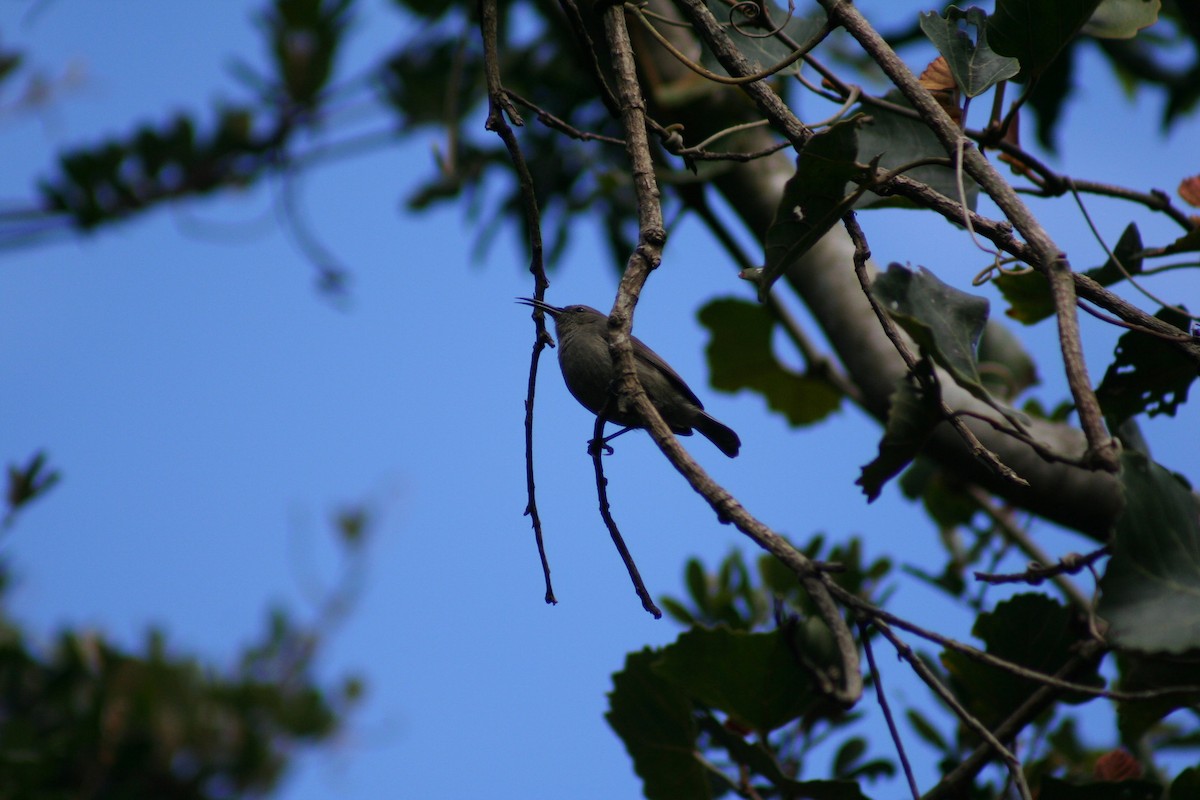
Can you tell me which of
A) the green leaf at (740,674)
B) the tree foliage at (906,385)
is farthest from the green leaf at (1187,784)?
the green leaf at (740,674)

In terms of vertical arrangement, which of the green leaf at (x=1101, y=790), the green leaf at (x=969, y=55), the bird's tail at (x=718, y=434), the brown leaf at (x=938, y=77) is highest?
the bird's tail at (x=718, y=434)

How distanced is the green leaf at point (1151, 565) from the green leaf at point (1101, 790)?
2.94 feet

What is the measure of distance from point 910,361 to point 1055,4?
880 millimetres

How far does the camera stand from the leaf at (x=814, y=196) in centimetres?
175

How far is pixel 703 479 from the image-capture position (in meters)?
1.27

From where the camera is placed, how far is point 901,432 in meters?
1.61

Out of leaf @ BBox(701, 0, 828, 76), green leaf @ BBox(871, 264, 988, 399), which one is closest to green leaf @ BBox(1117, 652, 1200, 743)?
green leaf @ BBox(871, 264, 988, 399)

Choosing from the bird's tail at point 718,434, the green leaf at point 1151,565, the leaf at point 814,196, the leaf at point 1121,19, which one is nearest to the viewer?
the green leaf at point 1151,565

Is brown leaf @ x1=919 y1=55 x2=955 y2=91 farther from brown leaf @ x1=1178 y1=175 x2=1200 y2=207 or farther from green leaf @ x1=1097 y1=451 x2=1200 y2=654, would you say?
green leaf @ x1=1097 y1=451 x2=1200 y2=654

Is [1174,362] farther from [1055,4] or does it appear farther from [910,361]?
[910,361]

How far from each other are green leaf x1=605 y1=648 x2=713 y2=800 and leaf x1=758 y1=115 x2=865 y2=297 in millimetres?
1061

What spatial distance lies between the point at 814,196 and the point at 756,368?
2150 mm

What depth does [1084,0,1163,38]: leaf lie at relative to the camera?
2.32 meters

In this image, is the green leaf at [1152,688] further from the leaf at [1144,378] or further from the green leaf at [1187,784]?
the leaf at [1144,378]
